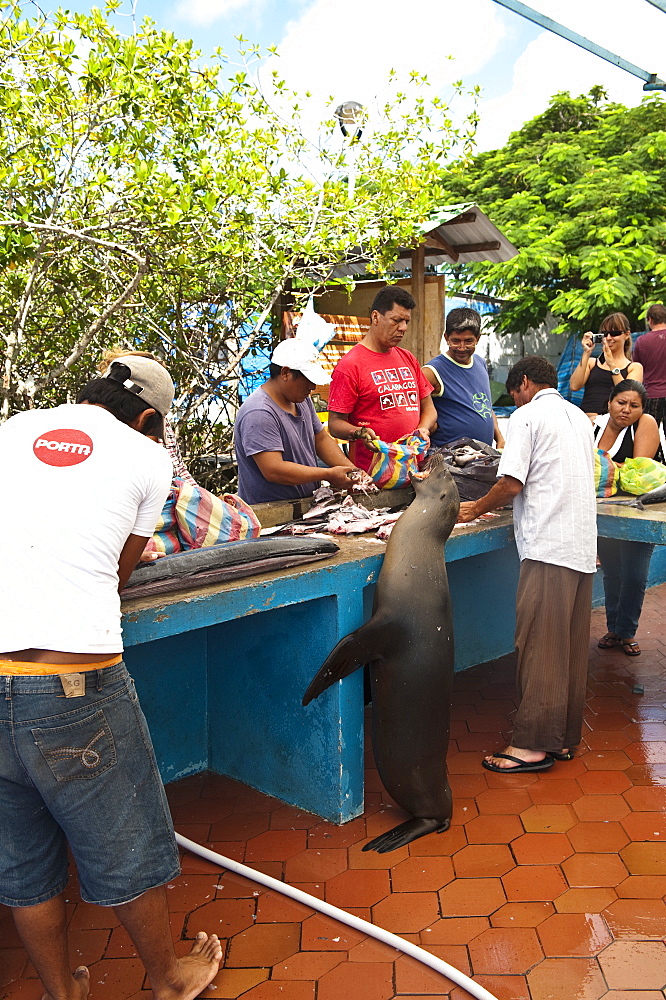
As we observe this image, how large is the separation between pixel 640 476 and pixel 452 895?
285 cm

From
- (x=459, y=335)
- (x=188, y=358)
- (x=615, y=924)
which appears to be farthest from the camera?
(x=188, y=358)

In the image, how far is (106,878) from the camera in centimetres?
235

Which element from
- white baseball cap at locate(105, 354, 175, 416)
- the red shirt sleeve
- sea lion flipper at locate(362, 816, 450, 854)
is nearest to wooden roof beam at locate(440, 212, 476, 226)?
the red shirt sleeve

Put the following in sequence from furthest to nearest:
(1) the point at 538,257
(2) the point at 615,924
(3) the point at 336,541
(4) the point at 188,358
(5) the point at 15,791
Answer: (1) the point at 538,257, (4) the point at 188,358, (3) the point at 336,541, (2) the point at 615,924, (5) the point at 15,791

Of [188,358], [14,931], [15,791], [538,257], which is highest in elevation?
[538,257]

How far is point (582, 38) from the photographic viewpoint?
9.58m

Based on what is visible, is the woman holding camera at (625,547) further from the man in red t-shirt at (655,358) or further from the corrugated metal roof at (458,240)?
the corrugated metal roof at (458,240)

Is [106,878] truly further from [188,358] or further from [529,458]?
[188,358]

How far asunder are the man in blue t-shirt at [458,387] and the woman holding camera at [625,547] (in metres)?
0.79

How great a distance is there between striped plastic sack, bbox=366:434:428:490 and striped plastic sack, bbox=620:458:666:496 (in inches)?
53.5

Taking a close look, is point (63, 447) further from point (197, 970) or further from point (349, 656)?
point (197, 970)

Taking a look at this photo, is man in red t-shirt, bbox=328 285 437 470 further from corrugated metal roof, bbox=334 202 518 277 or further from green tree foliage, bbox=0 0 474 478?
corrugated metal roof, bbox=334 202 518 277

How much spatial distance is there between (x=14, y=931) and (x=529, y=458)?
3018 mm

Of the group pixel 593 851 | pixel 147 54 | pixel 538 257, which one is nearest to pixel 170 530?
pixel 593 851
